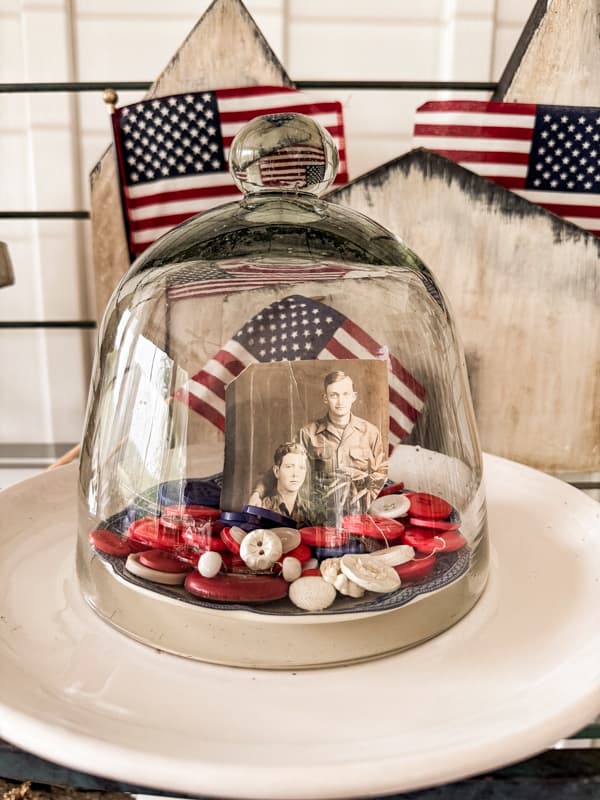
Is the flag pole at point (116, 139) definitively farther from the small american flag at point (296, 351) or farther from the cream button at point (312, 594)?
the cream button at point (312, 594)

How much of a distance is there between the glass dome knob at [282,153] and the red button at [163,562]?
29 cm

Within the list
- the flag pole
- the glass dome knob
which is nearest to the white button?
the glass dome knob

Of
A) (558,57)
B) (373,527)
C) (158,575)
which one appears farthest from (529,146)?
(158,575)

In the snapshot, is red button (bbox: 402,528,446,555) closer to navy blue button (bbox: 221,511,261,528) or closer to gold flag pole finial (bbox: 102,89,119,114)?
navy blue button (bbox: 221,511,261,528)

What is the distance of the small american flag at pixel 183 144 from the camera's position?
95cm

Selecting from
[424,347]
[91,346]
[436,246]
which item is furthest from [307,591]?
[91,346]

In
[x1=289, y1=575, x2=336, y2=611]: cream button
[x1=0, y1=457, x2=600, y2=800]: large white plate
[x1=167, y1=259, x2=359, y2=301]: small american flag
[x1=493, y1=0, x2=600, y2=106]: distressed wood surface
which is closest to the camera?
[x1=0, y1=457, x2=600, y2=800]: large white plate

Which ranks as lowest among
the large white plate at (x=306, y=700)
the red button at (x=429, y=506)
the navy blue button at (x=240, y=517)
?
the large white plate at (x=306, y=700)

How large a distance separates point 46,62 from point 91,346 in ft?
1.29

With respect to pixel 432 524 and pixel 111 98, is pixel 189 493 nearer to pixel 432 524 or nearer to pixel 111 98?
pixel 432 524

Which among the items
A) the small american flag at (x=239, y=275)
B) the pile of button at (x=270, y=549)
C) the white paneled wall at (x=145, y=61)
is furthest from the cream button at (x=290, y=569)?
the white paneled wall at (x=145, y=61)

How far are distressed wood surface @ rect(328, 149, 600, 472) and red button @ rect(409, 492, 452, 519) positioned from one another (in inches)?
17.8

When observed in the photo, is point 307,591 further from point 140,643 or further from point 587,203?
point 587,203

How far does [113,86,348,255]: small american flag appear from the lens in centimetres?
95
